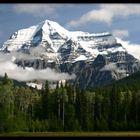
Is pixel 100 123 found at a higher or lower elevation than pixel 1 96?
lower

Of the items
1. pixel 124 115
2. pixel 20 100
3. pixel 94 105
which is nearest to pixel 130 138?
pixel 124 115

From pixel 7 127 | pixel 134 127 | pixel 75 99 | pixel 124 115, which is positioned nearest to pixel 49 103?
pixel 75 99

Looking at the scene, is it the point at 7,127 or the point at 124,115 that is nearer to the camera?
the point at 7,127
